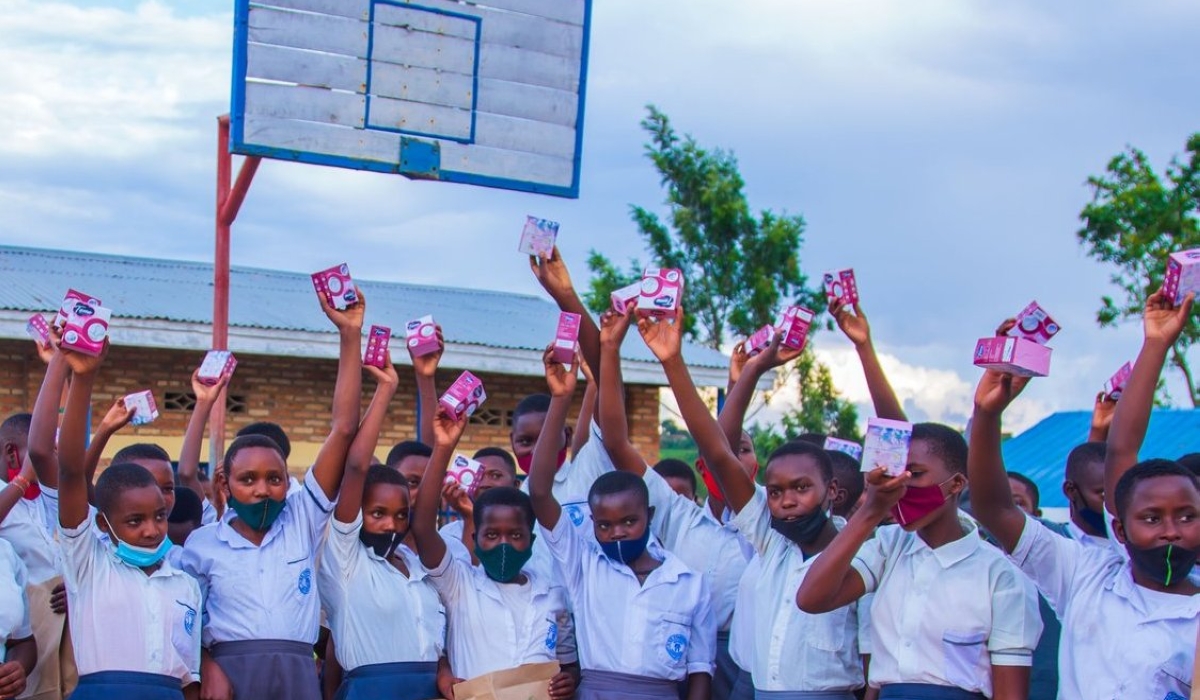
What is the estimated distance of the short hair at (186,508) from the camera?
5.16 meters

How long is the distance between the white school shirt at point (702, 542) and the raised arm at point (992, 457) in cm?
140

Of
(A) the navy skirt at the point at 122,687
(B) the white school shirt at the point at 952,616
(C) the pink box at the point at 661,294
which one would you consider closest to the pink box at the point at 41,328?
(A) the navy skirt at the point at 122,687

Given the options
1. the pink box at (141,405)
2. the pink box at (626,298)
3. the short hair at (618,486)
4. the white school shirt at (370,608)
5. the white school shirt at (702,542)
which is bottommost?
the white school shirt at (370,608)

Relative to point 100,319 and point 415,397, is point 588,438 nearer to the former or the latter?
point 100,319

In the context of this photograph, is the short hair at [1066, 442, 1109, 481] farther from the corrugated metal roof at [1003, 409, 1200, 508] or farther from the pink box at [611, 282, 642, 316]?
the corrugated metal roof at [1003, 409, 1200, 508]

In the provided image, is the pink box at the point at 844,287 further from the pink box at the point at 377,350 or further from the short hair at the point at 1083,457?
the pink box at the point at 377,350

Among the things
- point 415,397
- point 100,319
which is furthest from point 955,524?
point 415,397

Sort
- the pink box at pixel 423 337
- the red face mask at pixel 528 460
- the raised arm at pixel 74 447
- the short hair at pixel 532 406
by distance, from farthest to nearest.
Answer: the short hair at pixel 532 406 < the red face mask at pixel 528 460 < the pink box at pixel 423 337 < the raised arm at pixel 74 447

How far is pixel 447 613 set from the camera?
4.82 m

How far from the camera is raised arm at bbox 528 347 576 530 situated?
4871mm

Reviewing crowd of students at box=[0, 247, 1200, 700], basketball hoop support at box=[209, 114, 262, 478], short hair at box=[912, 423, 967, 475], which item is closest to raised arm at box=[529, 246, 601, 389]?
crowd of students at box=[0, 247, 1200, 700]

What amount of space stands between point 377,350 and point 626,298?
1.06m

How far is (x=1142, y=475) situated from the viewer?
3.54 meters

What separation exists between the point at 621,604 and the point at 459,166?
15.1 ft
